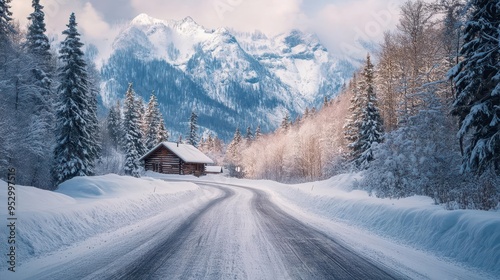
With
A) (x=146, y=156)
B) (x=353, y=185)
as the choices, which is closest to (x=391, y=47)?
(x=353, y=185)

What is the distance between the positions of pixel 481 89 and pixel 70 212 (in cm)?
1468

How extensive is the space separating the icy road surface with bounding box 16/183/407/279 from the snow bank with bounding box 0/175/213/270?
1.71 feet

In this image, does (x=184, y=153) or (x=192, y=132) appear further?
(x=192, y=132)

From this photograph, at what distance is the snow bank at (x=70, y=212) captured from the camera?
21.5 feet

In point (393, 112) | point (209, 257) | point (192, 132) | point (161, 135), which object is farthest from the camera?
point (192, 132)

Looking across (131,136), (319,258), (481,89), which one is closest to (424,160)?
(481,89)

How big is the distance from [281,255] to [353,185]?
47.3 feet

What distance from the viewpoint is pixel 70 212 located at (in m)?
8.39

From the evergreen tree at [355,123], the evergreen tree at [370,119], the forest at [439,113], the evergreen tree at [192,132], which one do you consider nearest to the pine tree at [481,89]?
the forest at [439,113]

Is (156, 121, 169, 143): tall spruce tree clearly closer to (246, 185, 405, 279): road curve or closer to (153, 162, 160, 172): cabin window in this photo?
(153, 162, 160, 172): cabin window

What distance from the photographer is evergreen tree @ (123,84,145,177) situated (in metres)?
45.2

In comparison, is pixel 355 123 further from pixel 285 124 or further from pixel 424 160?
pixel 285 124

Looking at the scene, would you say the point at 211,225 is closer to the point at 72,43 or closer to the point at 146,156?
the point at 72,43

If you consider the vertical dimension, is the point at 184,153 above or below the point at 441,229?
above
